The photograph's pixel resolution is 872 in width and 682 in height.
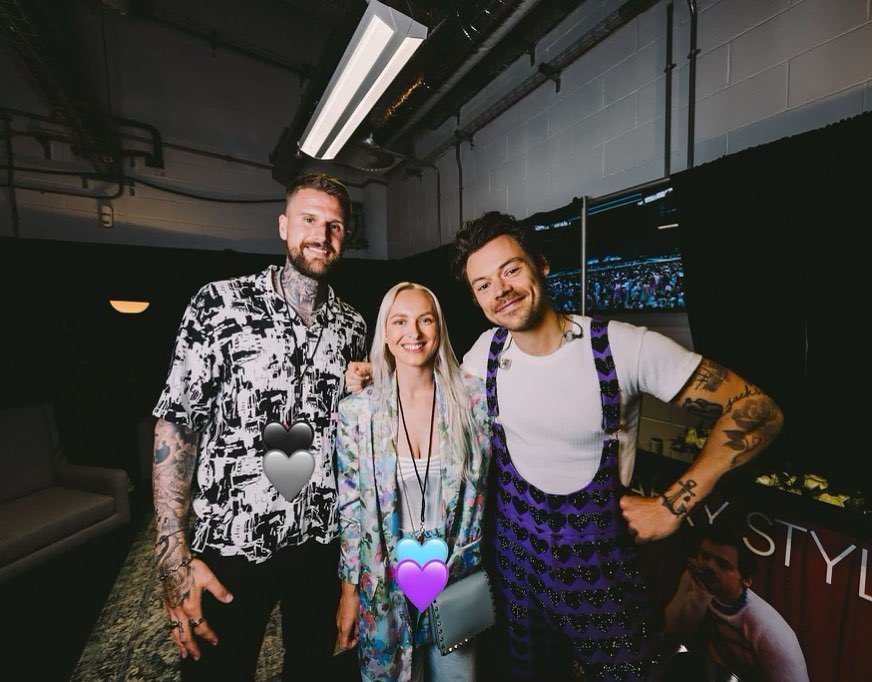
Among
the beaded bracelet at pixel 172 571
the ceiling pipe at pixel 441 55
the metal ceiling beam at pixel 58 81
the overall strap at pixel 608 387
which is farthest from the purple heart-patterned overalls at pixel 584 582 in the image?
the metal ceiling beam at pixel 58 81

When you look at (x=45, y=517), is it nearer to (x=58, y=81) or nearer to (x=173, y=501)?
(x=173, y=501)

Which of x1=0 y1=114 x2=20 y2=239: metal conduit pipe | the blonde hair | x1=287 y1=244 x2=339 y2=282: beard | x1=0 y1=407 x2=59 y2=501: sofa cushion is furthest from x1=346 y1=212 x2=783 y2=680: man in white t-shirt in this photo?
x1=0 y1=114 x2=20 y2=239: metal conduit pipe

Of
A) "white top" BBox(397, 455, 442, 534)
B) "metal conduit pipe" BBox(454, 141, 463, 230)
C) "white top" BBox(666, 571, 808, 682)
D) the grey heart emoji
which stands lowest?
"white top" BBox(666, 571, 808, 682)

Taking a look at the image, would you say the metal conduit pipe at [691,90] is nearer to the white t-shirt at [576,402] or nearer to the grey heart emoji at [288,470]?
the white t-shirt at [576,402]

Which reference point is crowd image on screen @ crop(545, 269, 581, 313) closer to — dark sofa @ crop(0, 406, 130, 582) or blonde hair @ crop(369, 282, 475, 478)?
blonde hair @ crop(369, 282, 475, 478)

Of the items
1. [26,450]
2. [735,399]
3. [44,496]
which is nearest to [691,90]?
[735,399]

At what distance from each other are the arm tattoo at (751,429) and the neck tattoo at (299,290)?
1546 millimetres

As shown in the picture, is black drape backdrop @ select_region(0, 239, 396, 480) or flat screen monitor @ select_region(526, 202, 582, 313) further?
black drape backdrop @ select_region(0, 239, 396, 480)

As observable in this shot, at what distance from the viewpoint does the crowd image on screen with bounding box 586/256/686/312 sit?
7.84ft

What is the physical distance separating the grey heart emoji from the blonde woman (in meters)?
0.14

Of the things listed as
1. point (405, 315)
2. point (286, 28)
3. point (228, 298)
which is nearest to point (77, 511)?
point (228, 298)

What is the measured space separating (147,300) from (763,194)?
526 centimetres

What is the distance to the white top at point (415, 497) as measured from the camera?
1420 millimetres

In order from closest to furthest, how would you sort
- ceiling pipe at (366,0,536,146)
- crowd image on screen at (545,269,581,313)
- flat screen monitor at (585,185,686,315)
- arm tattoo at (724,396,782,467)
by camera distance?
arm tattoo at (724,396,782,467) → ceiling pipe at (366,0,536,146) → flat screen monitor at (585,185,686,315) → crowd image on screen at (545,269,581,313)
